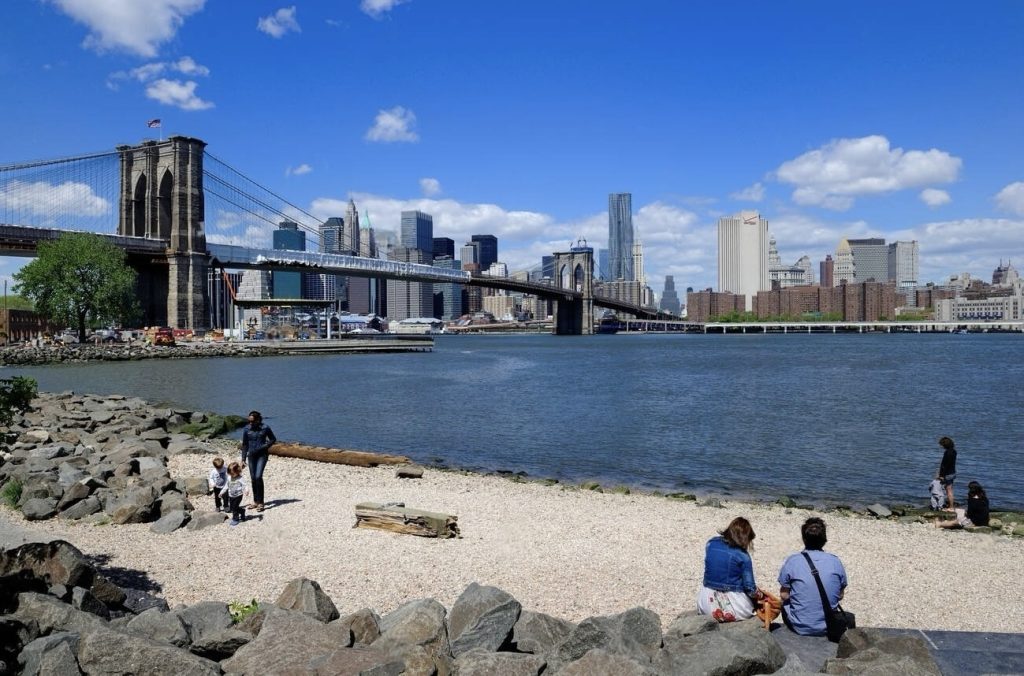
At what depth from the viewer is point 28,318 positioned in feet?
296

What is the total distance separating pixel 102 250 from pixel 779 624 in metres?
60.4

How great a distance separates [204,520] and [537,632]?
5653 mm

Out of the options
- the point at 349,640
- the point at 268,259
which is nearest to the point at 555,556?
the point at 349,640

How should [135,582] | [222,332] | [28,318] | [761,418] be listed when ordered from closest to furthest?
[135,582]
[761,418]
[222,332]
[28,318]

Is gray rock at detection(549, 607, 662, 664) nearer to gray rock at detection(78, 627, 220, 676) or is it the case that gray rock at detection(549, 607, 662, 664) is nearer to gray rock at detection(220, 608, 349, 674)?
gray rock at detection(220, 608, 349, 674)

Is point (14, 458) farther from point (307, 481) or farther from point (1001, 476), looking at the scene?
point (1001, 476)

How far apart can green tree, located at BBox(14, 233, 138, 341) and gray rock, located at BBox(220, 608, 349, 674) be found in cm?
5691

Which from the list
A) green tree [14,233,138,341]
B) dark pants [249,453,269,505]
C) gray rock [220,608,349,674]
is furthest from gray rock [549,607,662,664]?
green tree [14,233,138,341]

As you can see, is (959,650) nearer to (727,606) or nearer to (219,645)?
(727,606)

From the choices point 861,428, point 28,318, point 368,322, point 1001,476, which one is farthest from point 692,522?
point 368,322

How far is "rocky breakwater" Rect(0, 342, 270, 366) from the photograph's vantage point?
49.0 meters

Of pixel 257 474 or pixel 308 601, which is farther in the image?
pixel 257 474

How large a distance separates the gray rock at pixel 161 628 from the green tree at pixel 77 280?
56440mm

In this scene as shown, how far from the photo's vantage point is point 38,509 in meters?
9.44
